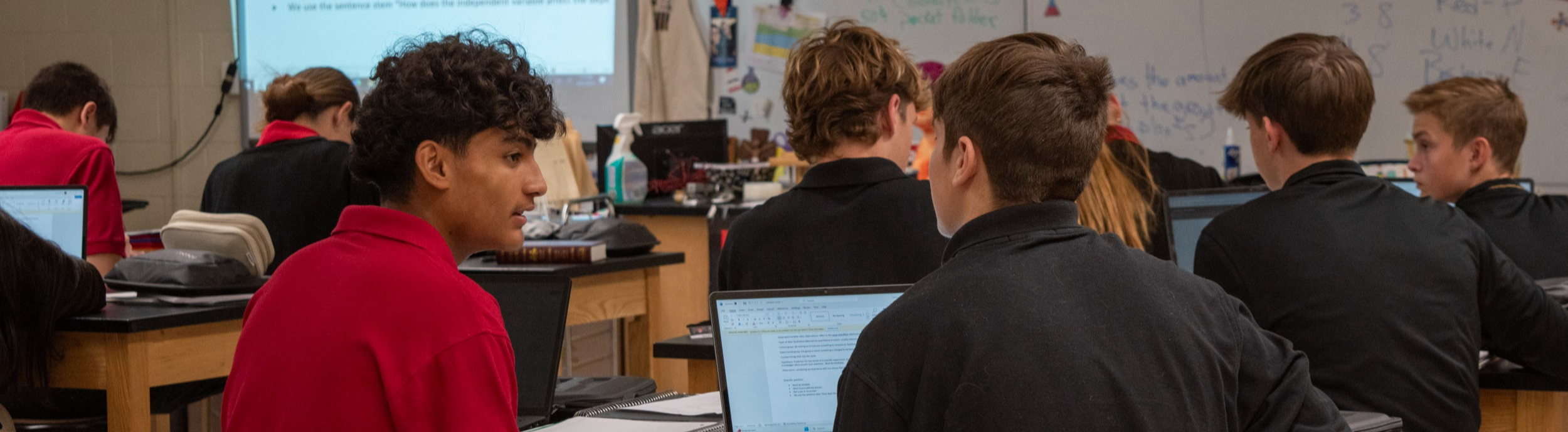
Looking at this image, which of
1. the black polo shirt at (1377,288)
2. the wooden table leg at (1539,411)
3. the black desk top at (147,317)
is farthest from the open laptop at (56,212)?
the wooden table leg at (1539,411)

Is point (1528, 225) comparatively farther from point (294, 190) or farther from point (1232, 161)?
point (294, 190)

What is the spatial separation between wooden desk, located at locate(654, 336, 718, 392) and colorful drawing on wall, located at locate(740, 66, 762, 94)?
4083 mm

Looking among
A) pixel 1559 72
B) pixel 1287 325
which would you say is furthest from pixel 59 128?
pixel 1559 72

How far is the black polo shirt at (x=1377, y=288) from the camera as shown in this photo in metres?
1.89

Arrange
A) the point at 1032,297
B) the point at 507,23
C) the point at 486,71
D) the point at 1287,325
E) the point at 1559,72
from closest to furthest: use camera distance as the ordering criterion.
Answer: the point at 1032,297 → the point at 486,71 → the point at 1287,325 → the point at 1559,72 → the point at 507,23

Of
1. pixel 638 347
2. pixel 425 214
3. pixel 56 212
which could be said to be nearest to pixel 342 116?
pixel 56 212

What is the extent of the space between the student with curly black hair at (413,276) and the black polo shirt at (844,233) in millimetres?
766

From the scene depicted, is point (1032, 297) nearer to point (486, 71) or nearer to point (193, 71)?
point (486, 71)

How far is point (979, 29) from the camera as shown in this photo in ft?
19.2

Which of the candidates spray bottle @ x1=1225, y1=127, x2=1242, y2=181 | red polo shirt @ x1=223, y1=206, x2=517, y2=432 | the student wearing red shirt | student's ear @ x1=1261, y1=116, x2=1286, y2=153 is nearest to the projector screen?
the student wearing red shirt

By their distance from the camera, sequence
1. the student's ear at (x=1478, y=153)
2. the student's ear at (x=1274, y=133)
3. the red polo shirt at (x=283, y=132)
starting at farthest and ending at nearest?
the red polo shirt at (x=283, y=132) → the student's ear at (x=1478, y=153) → the student's ear at (x=1274, y=133)

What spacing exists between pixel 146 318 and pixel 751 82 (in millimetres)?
4071

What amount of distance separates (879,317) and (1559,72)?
4.57 metres

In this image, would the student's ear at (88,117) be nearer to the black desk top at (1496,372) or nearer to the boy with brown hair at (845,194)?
the black desk top at (1496,372)
